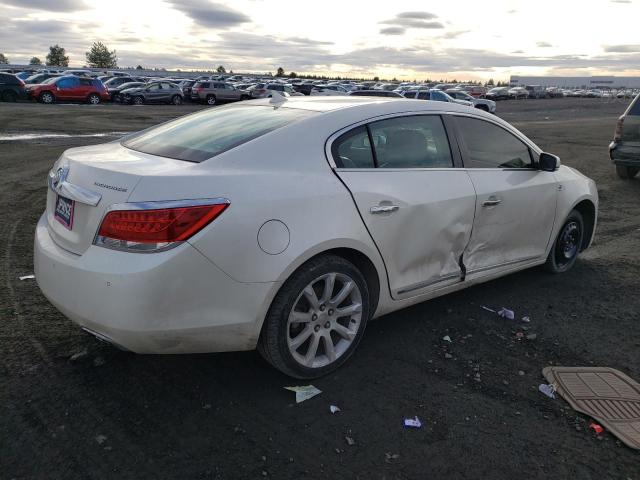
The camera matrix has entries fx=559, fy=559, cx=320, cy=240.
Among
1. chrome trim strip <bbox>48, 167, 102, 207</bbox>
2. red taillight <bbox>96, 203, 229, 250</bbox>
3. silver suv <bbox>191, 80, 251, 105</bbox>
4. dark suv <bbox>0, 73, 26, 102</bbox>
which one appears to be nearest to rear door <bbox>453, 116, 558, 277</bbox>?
red taillight <bbox>96, 203, 229, 250</bbox>

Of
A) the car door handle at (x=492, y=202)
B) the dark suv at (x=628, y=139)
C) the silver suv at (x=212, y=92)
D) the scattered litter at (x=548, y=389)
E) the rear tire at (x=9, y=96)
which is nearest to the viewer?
the scattered litter at (x=548, y=389)

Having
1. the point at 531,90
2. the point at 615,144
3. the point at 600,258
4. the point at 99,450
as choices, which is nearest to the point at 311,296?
the point at 99,450

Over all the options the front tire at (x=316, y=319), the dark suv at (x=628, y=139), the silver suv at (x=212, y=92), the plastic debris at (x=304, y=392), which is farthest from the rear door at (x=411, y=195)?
the silver suv at (x=212, y=92)

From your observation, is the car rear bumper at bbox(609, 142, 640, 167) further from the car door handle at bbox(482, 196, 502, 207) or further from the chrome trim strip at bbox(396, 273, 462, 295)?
the chrome trim strip at bbox(396, 273, 462, 295)

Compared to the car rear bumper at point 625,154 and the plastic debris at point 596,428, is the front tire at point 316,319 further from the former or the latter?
the car rear bumper at point 625,154

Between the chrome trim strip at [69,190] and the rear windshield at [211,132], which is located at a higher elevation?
the rear windshield at [211,132]

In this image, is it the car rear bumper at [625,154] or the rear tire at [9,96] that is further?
the rear tire at [9,96]

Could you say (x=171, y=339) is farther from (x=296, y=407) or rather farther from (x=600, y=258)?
(x=600, y=258)

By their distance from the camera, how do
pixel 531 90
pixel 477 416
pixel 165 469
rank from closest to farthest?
pixel 165 469 → pixel 477 416 → pixel 531 90

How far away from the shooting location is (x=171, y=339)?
2850 mm

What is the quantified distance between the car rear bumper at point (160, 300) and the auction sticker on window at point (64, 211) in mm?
168

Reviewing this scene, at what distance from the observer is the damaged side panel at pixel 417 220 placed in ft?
11.3

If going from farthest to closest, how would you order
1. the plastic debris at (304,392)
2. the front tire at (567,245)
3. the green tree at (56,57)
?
the green tree at (56,57) → the front tire at (567,245) → the plastic debris at (304,392)

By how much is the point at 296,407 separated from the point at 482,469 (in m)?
1.03
